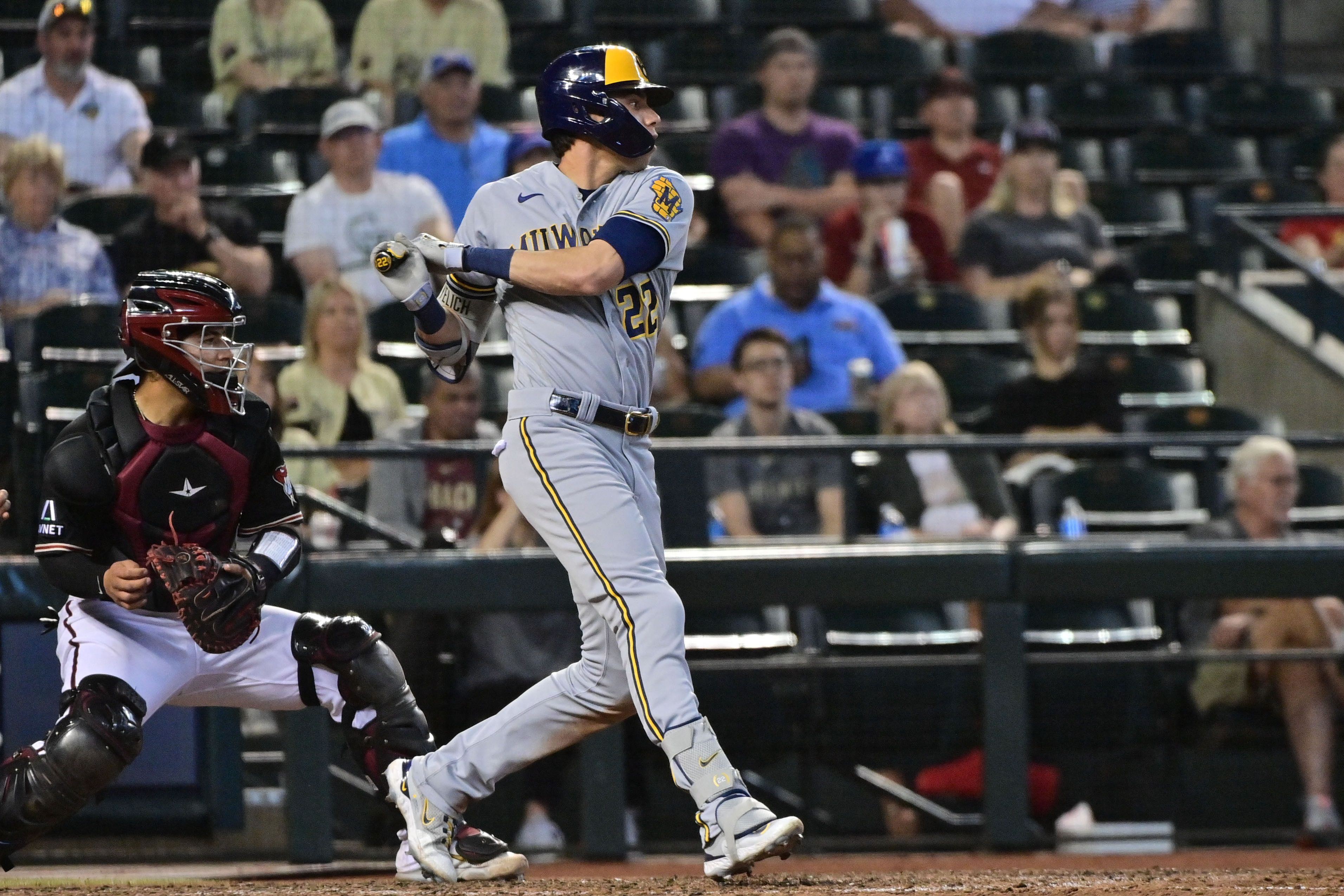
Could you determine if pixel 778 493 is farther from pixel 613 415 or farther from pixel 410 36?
pixel 410 36

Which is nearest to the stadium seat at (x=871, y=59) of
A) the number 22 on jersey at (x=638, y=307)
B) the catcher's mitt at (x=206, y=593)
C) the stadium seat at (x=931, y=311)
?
the stadium seat at (x=931, y=311)

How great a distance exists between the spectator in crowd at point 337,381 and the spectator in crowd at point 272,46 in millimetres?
2331

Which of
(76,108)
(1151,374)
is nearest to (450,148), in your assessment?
(76,108)

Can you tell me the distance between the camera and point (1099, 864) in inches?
201

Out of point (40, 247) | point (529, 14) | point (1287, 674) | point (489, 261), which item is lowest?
point (1287, 674)

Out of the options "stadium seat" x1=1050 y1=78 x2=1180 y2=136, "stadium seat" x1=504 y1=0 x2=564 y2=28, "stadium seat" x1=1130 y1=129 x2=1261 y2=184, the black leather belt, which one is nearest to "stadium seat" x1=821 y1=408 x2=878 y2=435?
the black leather belt

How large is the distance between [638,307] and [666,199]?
242 millimetres

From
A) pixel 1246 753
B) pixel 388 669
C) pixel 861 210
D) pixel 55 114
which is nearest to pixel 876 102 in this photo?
pixel 861 210

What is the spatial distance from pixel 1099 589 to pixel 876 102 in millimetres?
4346

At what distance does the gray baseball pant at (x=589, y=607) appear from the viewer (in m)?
3.67

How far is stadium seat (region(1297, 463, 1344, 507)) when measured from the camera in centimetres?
623

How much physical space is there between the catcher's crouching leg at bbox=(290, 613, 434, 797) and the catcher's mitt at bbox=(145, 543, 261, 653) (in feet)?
0.72

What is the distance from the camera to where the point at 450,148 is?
7.46 m

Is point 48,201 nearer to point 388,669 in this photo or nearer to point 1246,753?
point 388,669
